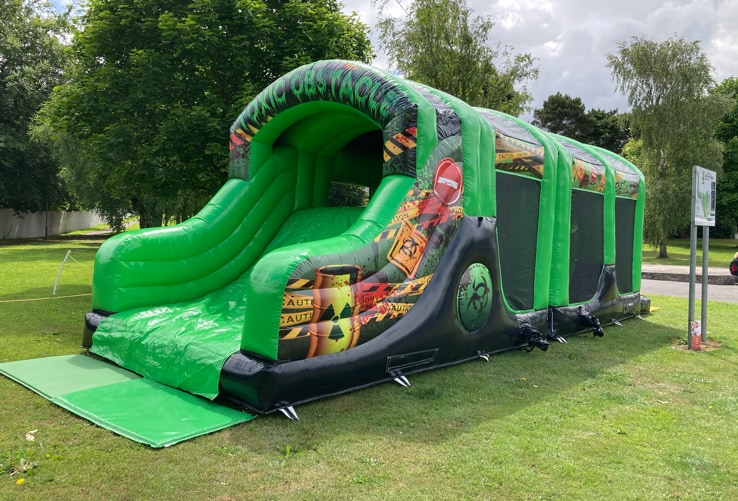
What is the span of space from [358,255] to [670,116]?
2262 cm

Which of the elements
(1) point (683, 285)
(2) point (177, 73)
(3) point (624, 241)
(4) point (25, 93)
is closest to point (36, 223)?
(4) point (25, 93)

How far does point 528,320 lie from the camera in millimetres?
6031

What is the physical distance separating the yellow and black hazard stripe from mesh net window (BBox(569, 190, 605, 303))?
304 cm

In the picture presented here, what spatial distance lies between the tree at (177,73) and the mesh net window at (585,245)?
15.0 ft

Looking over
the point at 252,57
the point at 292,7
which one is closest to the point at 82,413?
the point at 252,57

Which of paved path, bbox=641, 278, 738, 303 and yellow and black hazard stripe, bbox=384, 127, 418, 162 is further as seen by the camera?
paved path, bbox=641, 278, 738, 303

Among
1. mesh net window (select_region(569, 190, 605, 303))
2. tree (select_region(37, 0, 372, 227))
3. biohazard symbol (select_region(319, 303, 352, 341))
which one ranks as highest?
tree (select_region(37, 0, 372, 227))

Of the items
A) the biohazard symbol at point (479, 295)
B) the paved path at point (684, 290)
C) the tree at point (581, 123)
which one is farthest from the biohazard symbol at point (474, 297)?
the tree at point (581, 123)

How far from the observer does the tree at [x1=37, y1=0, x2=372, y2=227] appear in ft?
27.0

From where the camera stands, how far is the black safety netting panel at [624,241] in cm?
805

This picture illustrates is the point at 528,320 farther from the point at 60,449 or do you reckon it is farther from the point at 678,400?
the point at 60,449

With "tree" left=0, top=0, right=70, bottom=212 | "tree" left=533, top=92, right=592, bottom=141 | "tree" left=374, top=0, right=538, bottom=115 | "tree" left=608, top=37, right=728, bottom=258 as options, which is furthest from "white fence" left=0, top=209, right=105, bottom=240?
"tree" left=533, top=92, right=592, bottom=141

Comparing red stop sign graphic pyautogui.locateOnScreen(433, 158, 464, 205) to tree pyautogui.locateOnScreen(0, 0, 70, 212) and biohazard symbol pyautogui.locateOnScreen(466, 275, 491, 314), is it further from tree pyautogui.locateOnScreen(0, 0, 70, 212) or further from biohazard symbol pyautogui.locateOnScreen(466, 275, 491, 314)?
tree pyautogui.locateOnScreen(0, 0, 70, 212)

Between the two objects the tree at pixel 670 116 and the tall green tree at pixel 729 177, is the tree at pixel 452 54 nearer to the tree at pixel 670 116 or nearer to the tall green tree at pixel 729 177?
the tree at pixel 670 116
